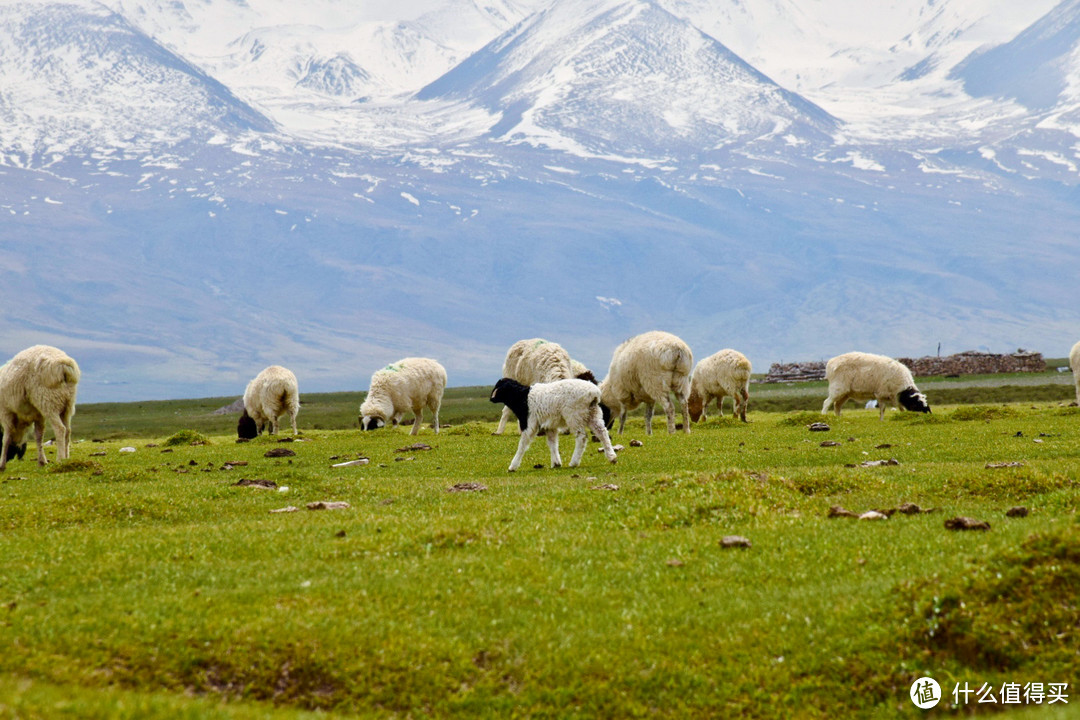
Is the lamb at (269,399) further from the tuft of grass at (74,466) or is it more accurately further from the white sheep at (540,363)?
the tuft of grass at (74,466)

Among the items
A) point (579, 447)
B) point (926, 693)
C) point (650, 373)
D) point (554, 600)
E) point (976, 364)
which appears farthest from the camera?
point (976, 364)

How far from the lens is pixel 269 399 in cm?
4453

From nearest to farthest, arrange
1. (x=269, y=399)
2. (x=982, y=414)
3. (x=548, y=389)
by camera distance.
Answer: (x=548, y=389) → (x=982, y=414) → (x=269, y=399)

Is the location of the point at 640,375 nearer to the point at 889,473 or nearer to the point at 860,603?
the point at 889,473

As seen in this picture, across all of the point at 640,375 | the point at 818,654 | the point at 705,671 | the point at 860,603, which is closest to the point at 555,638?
the point at 705,671

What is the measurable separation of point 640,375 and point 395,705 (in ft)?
85.9

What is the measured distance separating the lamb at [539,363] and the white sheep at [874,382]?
15.8m

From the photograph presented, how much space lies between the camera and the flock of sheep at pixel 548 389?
23250 millimetres

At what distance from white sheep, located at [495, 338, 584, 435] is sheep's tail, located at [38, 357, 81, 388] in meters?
16.1

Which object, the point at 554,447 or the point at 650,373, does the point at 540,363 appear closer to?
the point at 650,373

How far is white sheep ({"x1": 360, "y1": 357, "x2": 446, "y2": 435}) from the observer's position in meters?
41.8

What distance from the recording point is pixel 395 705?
30.7ft

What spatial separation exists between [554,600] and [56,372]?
22.3 m

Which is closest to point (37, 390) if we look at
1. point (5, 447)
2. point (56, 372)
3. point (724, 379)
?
point (56, 372)
